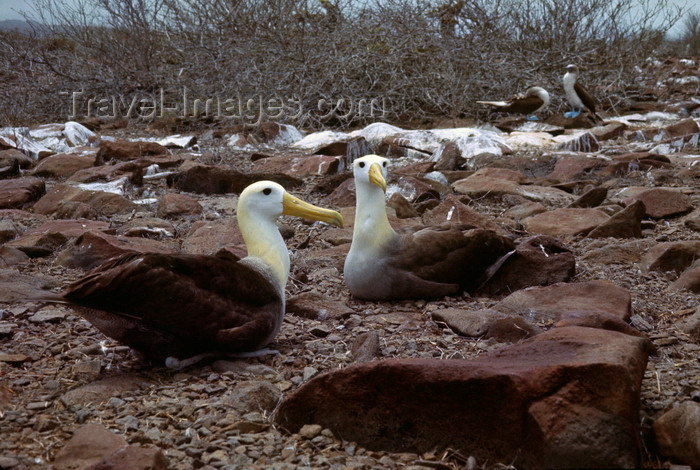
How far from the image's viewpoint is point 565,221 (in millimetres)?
5387

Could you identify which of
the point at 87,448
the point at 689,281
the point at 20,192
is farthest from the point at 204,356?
the point at 20,192

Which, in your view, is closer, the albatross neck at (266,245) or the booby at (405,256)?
the albatross neck at (266,245)

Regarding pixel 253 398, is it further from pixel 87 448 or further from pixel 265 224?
pixel 265 224

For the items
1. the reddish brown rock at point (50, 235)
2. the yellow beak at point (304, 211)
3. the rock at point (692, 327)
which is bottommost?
the reddish brown rock at point (50, 235)

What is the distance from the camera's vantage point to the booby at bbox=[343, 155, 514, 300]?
396 centimetres

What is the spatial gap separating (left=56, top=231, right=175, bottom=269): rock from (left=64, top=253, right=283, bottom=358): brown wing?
1.60 metres

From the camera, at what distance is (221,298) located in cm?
288

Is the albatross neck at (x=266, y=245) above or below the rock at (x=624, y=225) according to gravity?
above

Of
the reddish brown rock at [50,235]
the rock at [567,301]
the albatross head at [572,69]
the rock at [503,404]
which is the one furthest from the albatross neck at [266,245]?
the albatross head at [572,69]

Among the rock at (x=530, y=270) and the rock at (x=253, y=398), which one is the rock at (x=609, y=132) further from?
the rock at (x=253, y=398)

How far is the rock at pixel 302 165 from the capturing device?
7617 millimetres

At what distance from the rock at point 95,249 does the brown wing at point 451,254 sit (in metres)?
1.52

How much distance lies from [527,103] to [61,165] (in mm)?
6752

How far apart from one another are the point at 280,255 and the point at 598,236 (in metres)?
2.67
